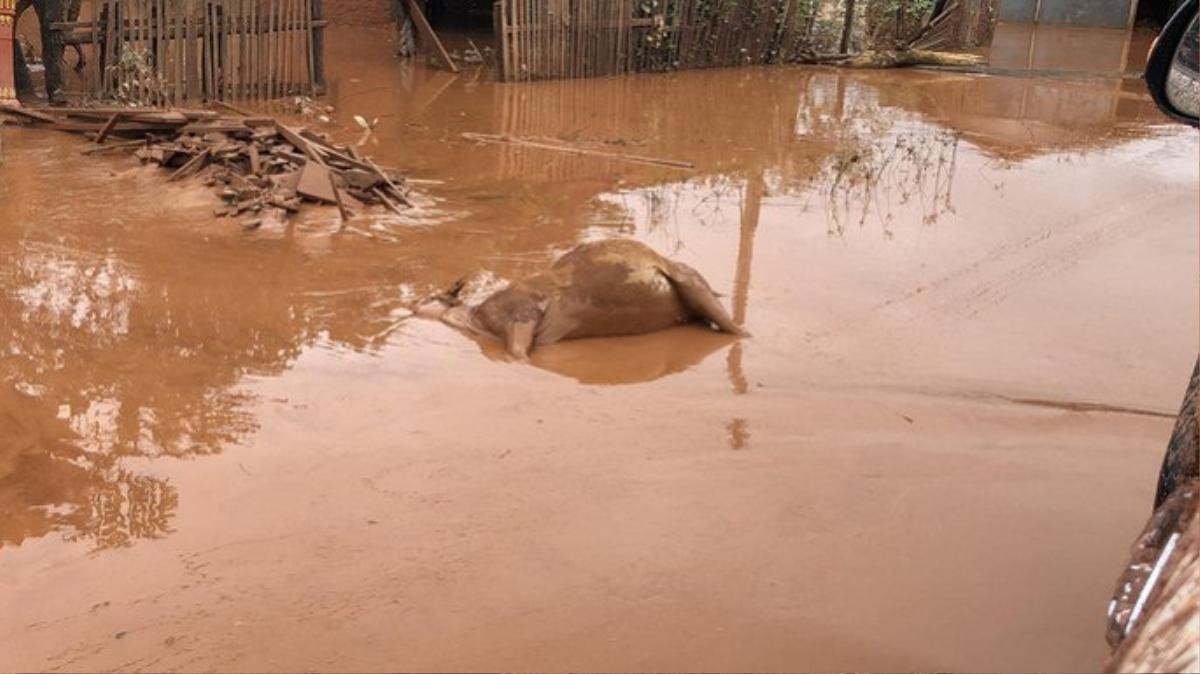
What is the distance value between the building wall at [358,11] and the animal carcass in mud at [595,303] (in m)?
12.2

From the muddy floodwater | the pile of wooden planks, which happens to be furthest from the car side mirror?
the pile of wooden planks

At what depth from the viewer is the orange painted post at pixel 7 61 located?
9.69 m

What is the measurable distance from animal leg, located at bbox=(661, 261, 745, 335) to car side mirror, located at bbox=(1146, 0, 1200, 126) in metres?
3.22

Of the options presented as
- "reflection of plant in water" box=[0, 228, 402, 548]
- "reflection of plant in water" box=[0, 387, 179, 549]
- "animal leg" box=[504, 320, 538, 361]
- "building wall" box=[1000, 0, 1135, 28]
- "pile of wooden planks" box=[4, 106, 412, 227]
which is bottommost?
"reflection of plant in water" box=[0, 387, 179, 549]

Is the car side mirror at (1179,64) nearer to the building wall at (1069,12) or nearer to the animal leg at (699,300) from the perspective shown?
the animal leg at (699,300)

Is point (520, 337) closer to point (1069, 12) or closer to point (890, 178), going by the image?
point (890, 178)

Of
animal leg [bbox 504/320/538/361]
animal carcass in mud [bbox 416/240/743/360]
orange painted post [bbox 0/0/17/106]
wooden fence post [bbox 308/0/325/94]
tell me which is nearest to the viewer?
animal leg [bbox 504/320/538/361]

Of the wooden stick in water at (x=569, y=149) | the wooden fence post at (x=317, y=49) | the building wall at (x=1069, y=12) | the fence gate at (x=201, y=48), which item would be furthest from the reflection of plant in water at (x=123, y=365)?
the building wall at (x=1069, y=12)

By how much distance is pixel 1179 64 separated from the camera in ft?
8.99

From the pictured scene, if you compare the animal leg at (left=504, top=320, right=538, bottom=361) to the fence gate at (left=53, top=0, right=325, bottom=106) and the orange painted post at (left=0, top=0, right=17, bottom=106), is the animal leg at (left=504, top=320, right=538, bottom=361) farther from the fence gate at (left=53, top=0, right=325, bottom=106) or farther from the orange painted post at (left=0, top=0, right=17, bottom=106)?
the orange painted post at (left=0, top=0, right=17, bottom=106)

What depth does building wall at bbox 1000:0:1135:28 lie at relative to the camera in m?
20.7

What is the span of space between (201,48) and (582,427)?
7.67 metres

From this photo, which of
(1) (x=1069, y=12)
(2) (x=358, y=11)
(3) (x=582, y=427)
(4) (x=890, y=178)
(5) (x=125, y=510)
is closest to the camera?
(5) (x=125, y=510)

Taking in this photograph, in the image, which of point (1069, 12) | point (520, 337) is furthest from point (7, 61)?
point (1069, 12)
